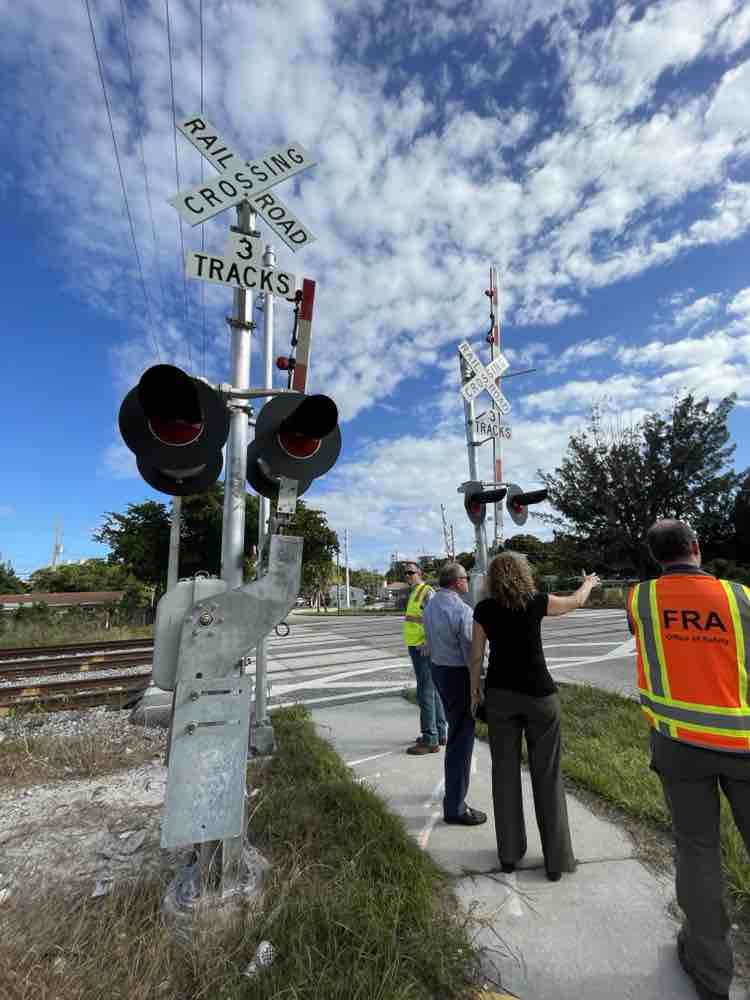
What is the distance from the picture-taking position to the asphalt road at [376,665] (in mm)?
7887

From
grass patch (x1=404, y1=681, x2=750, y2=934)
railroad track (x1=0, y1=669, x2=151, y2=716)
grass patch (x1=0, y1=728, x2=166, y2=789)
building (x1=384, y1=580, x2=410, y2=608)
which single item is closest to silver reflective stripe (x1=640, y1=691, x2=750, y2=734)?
grass patch (x1=404, y1=681, x2=750, y2=934)

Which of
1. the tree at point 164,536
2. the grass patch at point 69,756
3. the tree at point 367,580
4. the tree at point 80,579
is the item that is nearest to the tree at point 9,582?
the tree at point 80,579

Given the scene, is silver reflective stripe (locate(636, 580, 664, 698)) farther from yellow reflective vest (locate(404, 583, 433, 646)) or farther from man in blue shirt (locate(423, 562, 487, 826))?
yellow reflective vest (locate(404, 583, 433, 646))

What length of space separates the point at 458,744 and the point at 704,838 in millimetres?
1616

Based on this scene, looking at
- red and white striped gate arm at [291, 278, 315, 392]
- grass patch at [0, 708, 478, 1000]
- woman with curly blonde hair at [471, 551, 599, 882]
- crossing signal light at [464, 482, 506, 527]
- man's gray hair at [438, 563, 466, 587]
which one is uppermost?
red and white striped gate arm at [291, 278, 315, 392]

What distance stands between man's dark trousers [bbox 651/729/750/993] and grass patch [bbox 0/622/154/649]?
18.1 m

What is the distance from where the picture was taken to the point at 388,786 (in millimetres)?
4055

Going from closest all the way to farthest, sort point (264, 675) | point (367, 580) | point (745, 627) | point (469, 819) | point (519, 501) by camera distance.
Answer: point (745, 627)
point (469, 819)
point (264, 675)
point (519, 501)
point (367, 580)

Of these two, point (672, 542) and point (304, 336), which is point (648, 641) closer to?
point (672, 542)

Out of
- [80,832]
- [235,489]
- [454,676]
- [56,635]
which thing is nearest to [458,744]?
[454,676]

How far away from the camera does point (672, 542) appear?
2357 millimetres

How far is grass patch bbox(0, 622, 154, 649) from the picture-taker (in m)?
17.4

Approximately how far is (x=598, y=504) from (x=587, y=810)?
20834mm

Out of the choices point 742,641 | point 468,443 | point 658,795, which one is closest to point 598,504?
point 468,443
